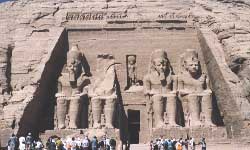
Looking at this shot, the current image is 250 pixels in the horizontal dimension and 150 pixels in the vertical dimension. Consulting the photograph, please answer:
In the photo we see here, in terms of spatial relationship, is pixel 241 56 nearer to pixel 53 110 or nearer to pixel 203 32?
pixel 203 32

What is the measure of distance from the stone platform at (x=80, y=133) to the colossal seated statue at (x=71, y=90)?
2.06 feet

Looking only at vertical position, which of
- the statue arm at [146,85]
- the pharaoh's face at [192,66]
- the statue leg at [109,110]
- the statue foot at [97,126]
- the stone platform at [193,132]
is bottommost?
the stone platform at [193,132]

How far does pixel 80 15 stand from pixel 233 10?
23.9 ft

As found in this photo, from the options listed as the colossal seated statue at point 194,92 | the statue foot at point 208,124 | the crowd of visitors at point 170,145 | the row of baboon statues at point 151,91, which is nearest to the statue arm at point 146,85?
the row of baboon statues at point 151,91

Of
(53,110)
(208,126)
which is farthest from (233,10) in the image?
(53,110)

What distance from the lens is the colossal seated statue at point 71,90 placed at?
24422 millimetres

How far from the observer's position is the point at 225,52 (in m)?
25.2

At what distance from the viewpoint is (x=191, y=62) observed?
25.2m

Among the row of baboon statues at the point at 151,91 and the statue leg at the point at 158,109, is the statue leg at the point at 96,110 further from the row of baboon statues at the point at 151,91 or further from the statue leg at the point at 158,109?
the statue leg at the point at 158,109

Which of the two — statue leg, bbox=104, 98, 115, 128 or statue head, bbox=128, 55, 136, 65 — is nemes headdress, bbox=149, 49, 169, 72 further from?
statue leg, bbox=104, 98, 115, 128

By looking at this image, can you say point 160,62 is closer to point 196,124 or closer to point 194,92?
point 194,92

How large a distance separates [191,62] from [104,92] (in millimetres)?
3939

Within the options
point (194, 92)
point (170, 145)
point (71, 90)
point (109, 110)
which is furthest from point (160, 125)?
point (170, 145)

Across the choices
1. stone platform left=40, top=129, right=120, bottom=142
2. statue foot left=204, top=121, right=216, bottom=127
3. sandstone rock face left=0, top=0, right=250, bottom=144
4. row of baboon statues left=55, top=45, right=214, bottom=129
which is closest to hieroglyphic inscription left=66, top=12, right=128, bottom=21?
sandstone rock face left=0, top=0, right=250, bottom=144
